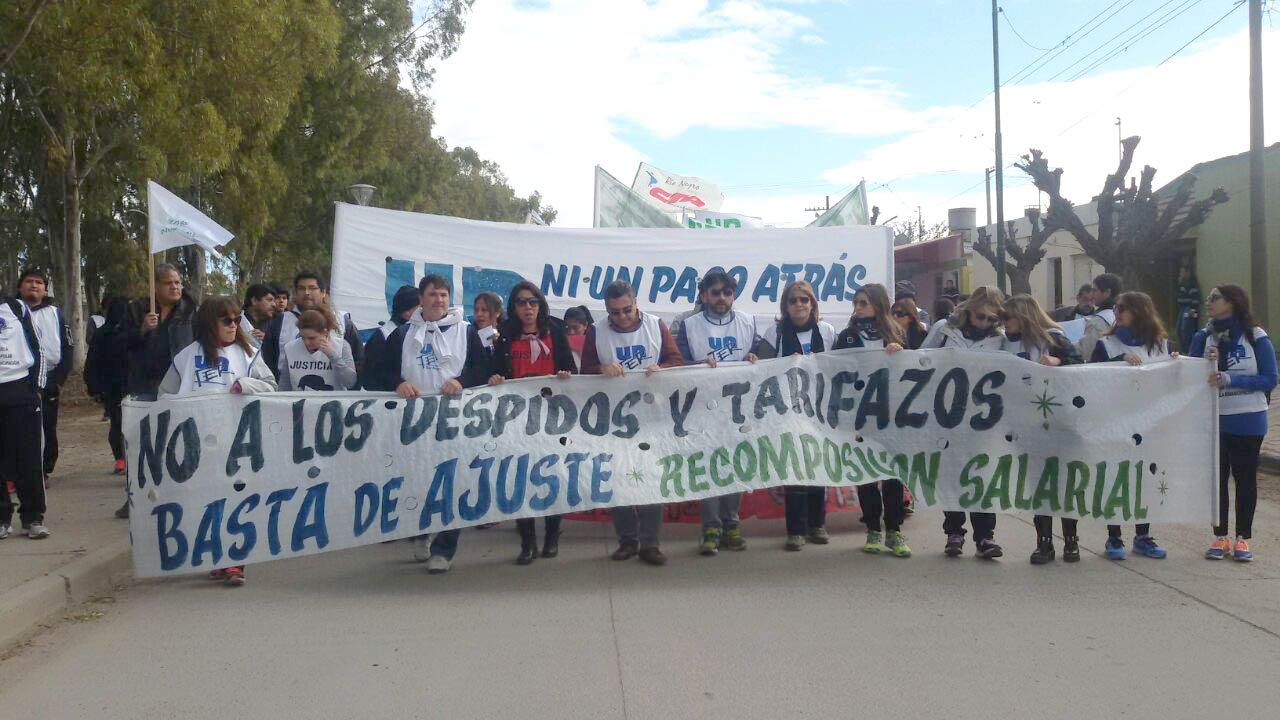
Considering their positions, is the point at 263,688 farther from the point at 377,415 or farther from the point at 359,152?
the point at 359,152

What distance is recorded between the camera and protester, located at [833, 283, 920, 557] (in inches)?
259

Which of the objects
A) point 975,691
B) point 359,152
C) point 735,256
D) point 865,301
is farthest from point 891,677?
point 359,152

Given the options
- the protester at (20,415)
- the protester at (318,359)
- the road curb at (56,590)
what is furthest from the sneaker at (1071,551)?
the protester at (20,415)

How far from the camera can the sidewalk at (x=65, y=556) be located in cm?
530

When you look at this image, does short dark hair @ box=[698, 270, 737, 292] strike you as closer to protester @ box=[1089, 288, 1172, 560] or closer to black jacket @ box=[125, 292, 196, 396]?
protester @ box=[1089, 288, 1172, 560]

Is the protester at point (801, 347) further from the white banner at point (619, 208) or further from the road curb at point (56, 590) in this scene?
the white banner at point (619, 208)

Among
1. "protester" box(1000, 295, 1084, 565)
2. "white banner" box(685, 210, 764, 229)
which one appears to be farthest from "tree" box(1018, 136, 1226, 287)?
"protester" box(1000, 295, 1084, 565)

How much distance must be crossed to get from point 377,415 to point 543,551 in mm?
1389

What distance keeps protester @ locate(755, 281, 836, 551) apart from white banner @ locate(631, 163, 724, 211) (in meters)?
7.03

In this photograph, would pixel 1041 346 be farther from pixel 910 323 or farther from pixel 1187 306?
pixel 1187 306

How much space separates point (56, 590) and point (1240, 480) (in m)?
6.81

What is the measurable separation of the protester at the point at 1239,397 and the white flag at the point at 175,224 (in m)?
7.09

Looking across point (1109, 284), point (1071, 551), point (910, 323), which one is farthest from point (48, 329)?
point (1109, 284)

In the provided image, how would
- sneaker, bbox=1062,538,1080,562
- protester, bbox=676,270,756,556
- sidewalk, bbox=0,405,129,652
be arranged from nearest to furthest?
sidewalk, bbox=0,405,129,652 → sneaker, bbox=1062,538,1080,562 → protester, bbox=676,270,756,556
